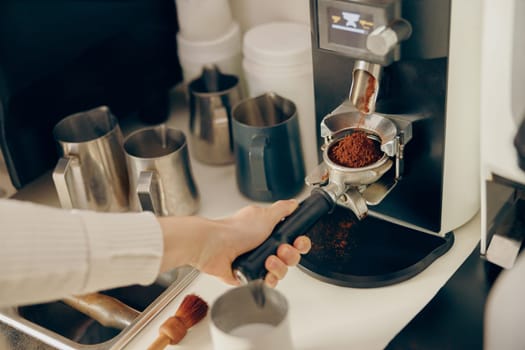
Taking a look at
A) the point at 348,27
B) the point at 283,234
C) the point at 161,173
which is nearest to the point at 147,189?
the point at 161,173

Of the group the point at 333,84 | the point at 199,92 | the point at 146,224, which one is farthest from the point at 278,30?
the point at 146,224

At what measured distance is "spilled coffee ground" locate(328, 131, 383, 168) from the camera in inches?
32.3

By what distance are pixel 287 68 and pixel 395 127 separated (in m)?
0.27

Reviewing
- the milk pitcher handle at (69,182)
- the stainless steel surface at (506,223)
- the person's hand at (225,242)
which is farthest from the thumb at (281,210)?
the milk pitcher handle at (69,182)

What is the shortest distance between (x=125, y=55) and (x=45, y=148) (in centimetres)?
21

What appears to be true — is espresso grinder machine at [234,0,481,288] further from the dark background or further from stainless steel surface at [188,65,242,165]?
the dark background

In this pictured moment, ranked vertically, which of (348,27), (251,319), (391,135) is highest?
(348,27)

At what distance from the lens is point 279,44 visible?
1.06 metres

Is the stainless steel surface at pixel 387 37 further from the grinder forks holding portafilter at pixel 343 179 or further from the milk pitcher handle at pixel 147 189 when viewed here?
the milk pitcher handle at pixel 147 189

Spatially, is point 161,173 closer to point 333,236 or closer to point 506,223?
point 333,236

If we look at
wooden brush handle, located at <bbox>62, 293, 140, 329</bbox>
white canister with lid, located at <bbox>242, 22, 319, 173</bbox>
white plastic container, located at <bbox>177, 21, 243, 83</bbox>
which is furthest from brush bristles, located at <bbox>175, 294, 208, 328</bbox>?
white plastic container, located at <bbox>177, 21, 243, 83</bbox>

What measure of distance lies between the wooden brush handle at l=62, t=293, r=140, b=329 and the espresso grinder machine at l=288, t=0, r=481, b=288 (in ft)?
0.77

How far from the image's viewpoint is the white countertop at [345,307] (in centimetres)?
80

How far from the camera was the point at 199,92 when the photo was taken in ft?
3.77
